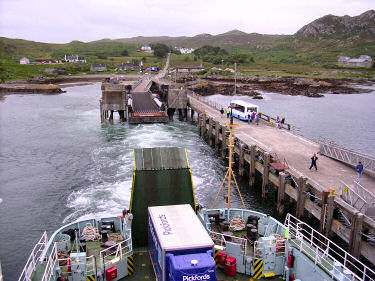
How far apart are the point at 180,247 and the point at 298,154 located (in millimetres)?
23971

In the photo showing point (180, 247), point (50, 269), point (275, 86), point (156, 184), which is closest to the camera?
point (180, 247)

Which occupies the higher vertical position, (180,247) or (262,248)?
(180,247)

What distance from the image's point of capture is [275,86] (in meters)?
132

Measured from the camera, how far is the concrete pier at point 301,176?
19.7m

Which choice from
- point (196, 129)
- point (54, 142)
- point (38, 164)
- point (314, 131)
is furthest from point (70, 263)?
point (314, 131)

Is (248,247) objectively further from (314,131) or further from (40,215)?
(314,131)

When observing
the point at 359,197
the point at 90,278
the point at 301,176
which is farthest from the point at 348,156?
the point at 90,278

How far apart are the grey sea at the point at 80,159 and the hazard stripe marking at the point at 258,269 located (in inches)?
586

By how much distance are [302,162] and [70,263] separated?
22513 mm

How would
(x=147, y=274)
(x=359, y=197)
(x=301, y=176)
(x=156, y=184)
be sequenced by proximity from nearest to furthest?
(x=147, y=274) < (x=156, y=184) < (x=359, y=197) < (x=301, y=176)

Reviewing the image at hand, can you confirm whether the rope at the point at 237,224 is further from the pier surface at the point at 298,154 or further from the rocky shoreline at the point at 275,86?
the rocky shoreline at the point at 275,86

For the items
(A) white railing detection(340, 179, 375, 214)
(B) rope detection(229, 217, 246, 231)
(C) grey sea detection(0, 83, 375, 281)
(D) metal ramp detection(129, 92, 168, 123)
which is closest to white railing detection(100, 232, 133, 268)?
(B) rope detection(229, 217, 246, 231)

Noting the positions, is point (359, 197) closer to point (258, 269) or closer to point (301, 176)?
point (301, 176)

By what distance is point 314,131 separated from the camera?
60.5 metres
